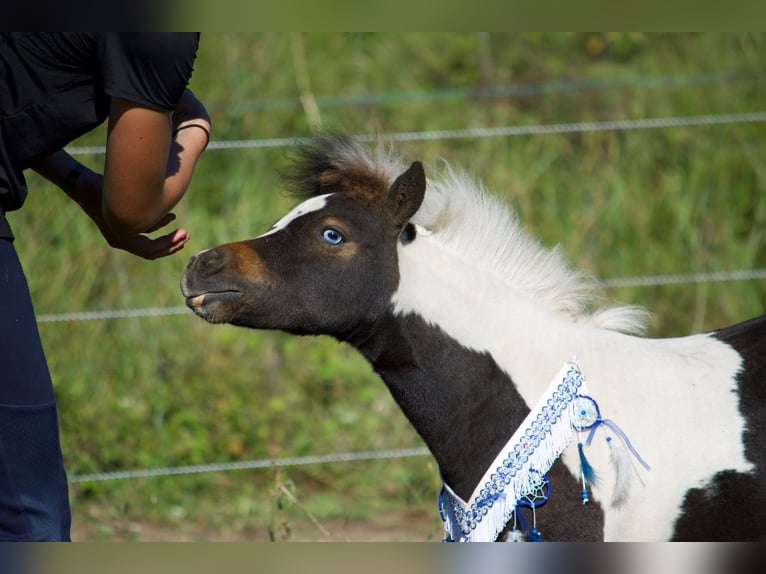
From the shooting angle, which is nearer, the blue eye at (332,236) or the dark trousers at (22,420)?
the dark trousers at (22,420)

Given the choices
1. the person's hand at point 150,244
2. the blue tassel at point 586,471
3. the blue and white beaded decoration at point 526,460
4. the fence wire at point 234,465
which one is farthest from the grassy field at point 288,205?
the blue tassel at point 586,471

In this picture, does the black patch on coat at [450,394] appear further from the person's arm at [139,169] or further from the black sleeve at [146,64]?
the black sleeve at [146,64]

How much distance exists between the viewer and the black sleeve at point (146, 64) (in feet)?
6.19

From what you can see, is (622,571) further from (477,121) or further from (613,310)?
(477,121)

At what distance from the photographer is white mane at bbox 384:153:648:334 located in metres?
2.78

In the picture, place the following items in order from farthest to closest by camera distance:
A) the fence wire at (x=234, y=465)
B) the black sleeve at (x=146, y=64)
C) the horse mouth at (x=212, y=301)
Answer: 1. the fence wire at (x=234, y=465)
2. the horse mouth at (x=212, y=301)
3. the black sleeve at (x=146, y=64)

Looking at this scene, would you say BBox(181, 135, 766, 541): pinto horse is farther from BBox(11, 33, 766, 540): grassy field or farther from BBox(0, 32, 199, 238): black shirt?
BBox(11, 33, 766, 540): grassy field

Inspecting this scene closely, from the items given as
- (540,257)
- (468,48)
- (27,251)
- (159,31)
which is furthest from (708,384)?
(468,48)

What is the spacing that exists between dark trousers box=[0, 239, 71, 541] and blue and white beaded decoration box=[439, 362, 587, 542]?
106 centimetres

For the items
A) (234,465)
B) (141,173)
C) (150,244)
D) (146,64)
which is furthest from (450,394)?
(234,465)

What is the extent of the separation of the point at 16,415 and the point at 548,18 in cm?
136

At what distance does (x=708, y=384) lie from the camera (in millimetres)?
2637

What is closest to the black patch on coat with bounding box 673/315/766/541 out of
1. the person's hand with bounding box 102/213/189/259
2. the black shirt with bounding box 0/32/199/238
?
the person's hand with bounding box 102/213/189/259

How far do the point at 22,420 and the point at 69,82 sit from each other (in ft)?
2.38
